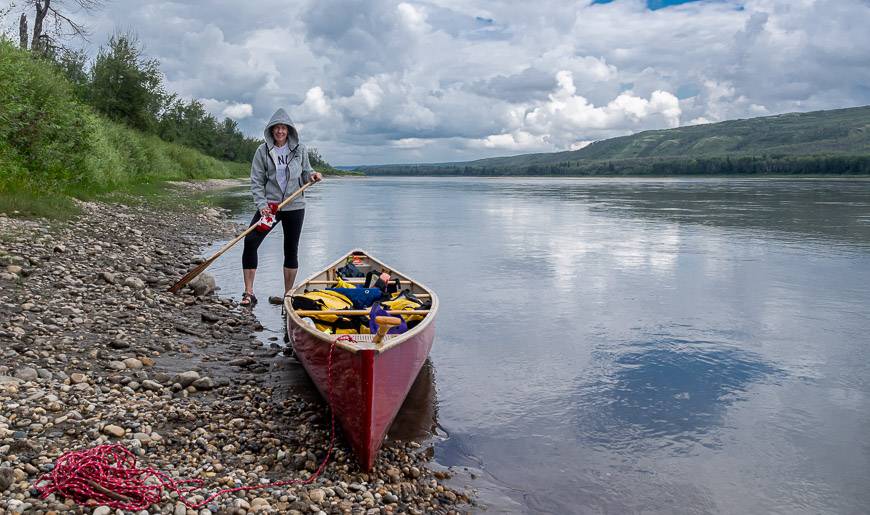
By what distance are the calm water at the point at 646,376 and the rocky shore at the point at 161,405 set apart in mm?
823

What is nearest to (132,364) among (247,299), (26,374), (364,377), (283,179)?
(26,374)

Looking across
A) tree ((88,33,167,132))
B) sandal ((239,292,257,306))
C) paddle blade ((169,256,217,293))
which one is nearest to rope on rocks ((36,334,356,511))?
sandal ((239,292,257,306))

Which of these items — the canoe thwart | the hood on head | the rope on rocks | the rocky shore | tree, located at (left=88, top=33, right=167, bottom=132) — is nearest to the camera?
the rope on rocks

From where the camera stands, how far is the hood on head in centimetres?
902

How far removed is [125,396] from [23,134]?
44.5 feet

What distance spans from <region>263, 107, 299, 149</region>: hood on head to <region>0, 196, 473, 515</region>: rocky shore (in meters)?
2.73

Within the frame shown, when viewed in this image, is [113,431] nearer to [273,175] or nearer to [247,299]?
[273,175]

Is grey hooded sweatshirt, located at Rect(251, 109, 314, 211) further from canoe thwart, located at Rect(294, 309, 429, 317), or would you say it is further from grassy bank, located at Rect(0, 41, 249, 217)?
grassy bank, located at Rect(0, 41, 249, 217)

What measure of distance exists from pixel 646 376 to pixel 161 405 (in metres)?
5.79

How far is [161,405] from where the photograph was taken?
5844mm

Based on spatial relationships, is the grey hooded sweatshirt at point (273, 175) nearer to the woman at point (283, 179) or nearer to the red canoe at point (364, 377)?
the woman at point (283, 179)

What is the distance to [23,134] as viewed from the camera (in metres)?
16.3

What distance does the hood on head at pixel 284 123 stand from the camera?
9016mm

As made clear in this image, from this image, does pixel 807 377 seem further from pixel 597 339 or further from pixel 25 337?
pixel 25 337
